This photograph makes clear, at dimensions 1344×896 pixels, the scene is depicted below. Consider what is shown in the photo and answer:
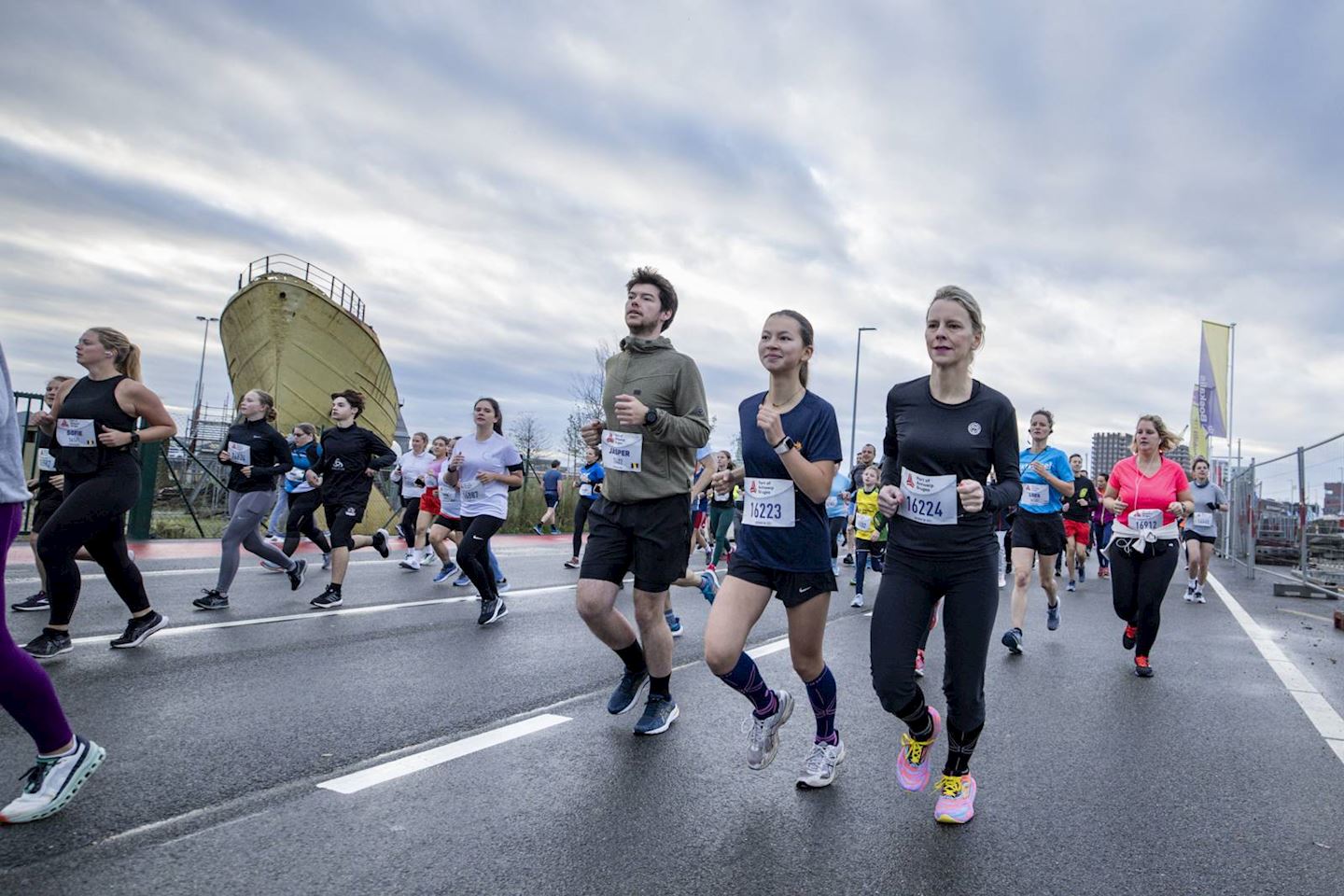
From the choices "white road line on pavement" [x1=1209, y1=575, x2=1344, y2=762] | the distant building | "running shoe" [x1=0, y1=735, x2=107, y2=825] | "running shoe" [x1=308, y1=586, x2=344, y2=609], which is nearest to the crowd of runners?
"running shoe" [x1=0, y1=735, x2=107, y2=825]

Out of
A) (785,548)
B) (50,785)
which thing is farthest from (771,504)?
(50,785)

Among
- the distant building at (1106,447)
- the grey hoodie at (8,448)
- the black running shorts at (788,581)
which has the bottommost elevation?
the black running shorts at (788,581)

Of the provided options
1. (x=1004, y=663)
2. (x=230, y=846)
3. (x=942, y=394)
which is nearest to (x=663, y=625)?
(x=942, y=394)

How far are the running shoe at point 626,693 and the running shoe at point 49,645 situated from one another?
332cm

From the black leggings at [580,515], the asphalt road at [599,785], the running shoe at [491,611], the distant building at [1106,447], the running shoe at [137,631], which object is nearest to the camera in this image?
the asphalt road at [599,785]

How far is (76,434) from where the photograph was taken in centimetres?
522

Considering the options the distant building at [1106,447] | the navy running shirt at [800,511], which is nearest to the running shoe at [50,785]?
the navy running shirt at [800,511]

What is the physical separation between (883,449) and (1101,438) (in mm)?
135802

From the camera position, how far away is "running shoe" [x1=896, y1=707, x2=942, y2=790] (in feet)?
11.8

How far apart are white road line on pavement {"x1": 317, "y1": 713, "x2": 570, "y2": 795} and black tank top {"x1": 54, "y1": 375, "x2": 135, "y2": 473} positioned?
2.85 meters

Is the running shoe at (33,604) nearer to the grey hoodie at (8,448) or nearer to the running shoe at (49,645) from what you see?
the running shoe at (49,645)

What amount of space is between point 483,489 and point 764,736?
443 cm

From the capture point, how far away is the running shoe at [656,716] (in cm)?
438

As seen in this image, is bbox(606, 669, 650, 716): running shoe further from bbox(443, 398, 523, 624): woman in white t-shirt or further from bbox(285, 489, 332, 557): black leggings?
bbox(285, 489, 332, 557): black leggings
